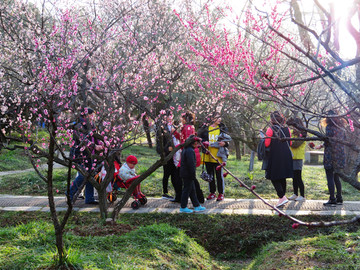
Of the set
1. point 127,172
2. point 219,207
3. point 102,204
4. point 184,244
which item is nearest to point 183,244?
point 184,244

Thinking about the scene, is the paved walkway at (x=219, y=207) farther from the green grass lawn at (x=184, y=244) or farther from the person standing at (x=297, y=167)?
the green grass lawn at (x=184, y=244)

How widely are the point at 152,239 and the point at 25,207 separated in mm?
3462

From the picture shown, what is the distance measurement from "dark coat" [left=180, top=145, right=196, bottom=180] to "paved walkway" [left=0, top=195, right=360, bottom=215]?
730 millimetres

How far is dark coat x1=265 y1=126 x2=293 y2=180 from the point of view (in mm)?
6945

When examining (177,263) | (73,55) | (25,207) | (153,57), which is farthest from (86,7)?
(177,263)

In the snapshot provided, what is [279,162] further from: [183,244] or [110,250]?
[110,250]

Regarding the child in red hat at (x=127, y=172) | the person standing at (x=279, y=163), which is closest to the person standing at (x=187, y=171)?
the child in red hat at (x=127, y=172)

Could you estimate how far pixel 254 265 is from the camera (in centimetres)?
462

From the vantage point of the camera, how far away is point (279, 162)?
22.9 feet

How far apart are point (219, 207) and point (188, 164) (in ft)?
3.98

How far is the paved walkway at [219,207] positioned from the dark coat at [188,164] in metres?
0.73

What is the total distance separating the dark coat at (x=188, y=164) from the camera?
641cm

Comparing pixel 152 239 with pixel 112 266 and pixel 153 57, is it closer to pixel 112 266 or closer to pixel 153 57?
pixel 112 266

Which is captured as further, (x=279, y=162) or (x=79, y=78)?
(x=279, y=162)
